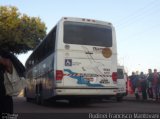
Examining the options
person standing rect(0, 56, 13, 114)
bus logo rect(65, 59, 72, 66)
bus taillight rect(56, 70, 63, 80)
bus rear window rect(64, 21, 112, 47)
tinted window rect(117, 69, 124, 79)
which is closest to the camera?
person standing rect(0, 56, 13, 114)

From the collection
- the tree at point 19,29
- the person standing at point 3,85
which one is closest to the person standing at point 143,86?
the person standing at point 3,85

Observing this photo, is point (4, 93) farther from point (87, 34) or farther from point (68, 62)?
point (87, 34)

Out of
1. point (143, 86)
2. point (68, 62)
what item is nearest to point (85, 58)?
point (68, 62)

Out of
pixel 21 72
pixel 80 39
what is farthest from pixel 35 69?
pixel 21 72

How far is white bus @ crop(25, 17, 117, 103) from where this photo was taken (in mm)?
13805

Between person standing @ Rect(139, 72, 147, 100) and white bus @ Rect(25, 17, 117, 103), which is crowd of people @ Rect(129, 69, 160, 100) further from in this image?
white bus @ Rect(25, 17, 117, 103)

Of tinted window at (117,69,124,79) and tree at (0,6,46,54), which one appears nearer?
tinted window at (117,69,124,79)

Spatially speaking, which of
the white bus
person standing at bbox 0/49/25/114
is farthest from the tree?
person standing at bbox 0/49/25/114

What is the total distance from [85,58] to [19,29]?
87.4 ft

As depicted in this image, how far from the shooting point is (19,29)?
130 feet

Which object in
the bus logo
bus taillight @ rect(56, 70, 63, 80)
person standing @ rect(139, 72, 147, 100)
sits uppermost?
the bus logo

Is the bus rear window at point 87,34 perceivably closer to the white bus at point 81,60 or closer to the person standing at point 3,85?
the white bus at point 81,60

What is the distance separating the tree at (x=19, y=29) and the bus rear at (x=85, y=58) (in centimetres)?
2349

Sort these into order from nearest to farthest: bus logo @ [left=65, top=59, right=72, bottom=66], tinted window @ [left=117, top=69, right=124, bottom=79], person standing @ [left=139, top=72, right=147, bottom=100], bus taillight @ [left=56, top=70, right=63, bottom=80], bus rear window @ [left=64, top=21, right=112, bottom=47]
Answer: bus taillight @ [left=56, top=70, right=63, bottom=80] → bus logo @ [left=65, top=59, right=72, bottom=66] → bus rear window @ [left=64, top=21, right=112, bottom=47] → person standing @ [left=139, top=72, right=147, bottom=100] → tinted window @ [left=117, top=69, right=124, bottom=79]
